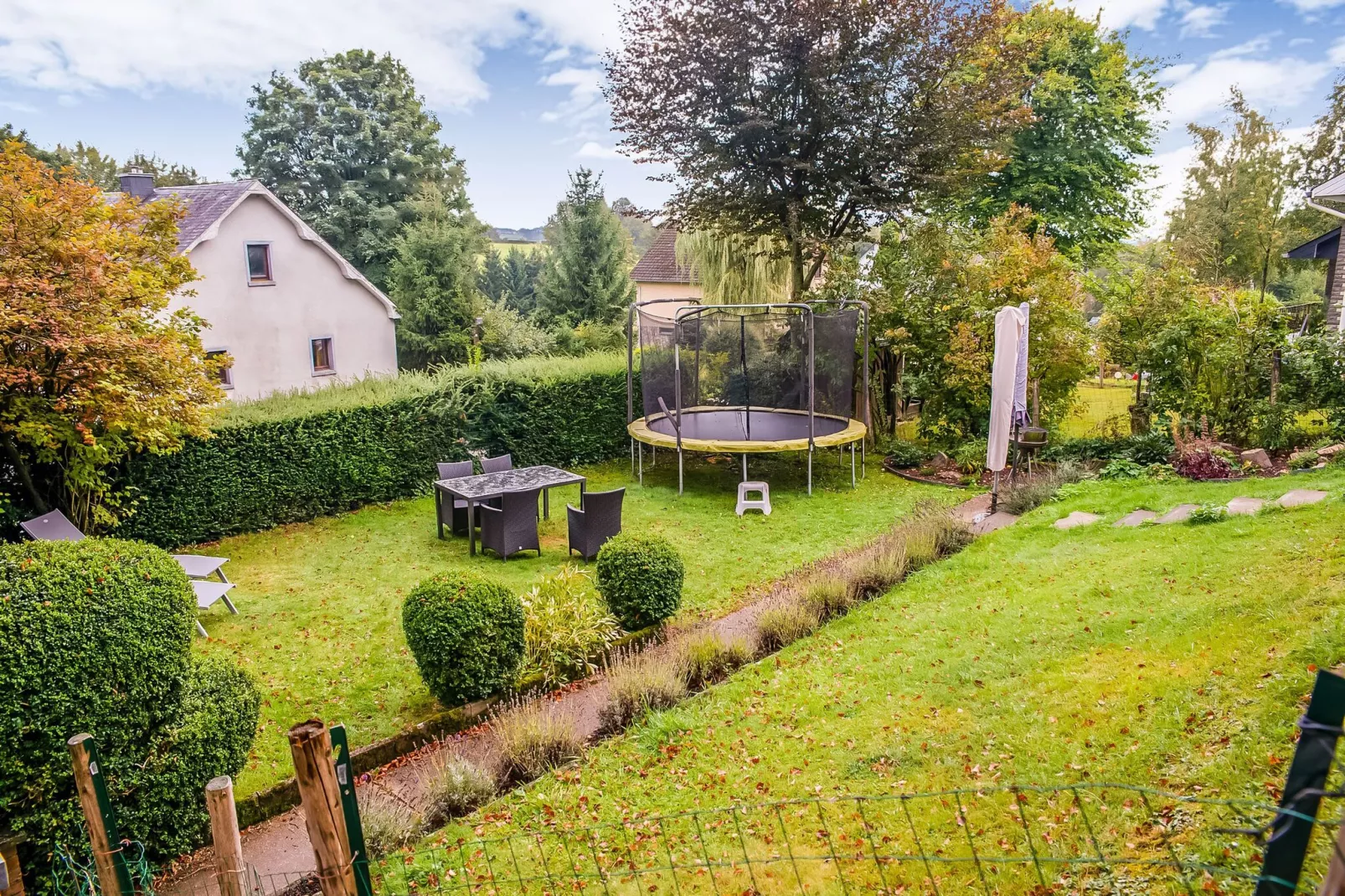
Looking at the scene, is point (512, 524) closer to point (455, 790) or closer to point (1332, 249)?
point (455, 790)

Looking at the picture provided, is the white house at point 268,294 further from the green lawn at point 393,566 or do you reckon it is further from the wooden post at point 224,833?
the wooden post at point 224,833

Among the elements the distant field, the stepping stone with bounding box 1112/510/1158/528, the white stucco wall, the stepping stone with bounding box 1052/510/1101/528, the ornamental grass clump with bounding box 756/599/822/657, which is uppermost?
the distant field

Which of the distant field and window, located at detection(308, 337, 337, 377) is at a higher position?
the distant field

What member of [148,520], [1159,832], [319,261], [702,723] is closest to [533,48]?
[319,261]

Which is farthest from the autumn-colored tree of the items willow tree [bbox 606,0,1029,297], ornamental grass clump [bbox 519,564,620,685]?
willow tree [bbox 606,0,1029,297]

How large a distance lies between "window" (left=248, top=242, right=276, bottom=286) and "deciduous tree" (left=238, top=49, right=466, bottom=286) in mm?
8059

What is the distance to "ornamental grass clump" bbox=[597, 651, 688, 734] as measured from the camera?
4.80m

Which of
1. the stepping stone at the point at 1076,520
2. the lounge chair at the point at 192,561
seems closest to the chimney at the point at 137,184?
the lounge chair at the point at 192,561

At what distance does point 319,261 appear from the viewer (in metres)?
19.9

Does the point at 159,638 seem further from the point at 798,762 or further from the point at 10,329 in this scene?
the point at 10,329

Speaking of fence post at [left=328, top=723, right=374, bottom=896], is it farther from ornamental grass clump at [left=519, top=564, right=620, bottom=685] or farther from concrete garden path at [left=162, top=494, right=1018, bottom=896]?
ornamental grass clump at [left=519, top=564, right=620, bottom=685]

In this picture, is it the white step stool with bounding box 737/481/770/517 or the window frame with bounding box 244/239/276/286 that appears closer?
the white step stool with bounding box 737/481/770/517

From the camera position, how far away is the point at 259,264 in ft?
61.6

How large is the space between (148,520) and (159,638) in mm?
5672
